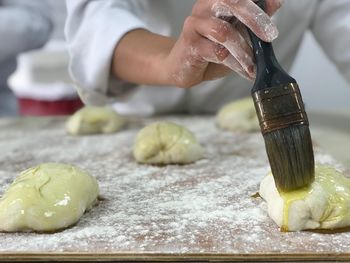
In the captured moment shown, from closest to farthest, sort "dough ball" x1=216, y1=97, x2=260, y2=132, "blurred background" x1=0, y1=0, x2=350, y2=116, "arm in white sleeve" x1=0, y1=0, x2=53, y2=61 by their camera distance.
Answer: "dough ball" x1=216, y1=97, x2=260, y2=132 < "arm in white sleeve" x1=0, y1=0, x2=53, y2=61 < "blurred background" x1=0, y1=0, x2=350, y2=116

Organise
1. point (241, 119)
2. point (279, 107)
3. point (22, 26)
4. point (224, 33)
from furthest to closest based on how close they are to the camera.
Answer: point (22, 26)
point (241, 119)
point (224, 33)
point (279, 107)

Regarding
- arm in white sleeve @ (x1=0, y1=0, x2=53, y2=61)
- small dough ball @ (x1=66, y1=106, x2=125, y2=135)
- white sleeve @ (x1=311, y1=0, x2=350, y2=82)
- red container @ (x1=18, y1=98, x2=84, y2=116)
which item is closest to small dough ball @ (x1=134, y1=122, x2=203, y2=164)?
small dough ball @ (x1=66, y1=106, x2=125, y2=135)

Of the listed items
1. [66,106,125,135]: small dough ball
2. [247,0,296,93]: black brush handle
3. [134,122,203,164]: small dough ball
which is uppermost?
[247,0,296,93]: black brush handle

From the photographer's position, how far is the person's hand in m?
0.92

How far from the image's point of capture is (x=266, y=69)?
0.91m

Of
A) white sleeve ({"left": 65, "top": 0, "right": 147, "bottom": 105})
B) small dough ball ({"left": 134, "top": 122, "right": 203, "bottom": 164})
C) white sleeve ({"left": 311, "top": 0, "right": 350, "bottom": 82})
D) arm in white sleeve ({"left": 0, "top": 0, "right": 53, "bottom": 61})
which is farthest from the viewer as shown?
arm in white sleeve ({"left": 0, "top": 0, "right": 53, "bottom": 61})

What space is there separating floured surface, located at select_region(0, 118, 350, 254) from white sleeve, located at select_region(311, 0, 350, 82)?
0.44 meters

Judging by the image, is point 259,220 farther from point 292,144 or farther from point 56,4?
point 56,4

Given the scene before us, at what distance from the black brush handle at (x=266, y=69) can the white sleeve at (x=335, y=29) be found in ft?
2.81

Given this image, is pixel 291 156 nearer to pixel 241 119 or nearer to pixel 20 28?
pixel 241 119

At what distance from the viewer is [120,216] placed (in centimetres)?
95

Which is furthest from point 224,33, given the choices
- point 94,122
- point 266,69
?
point 94,122

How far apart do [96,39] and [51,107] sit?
112 centimetres

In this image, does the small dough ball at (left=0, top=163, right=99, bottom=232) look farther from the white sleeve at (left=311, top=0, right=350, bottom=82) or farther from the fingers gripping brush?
the white sleeve at (left=311, top=0, right=350, bottom=82)
